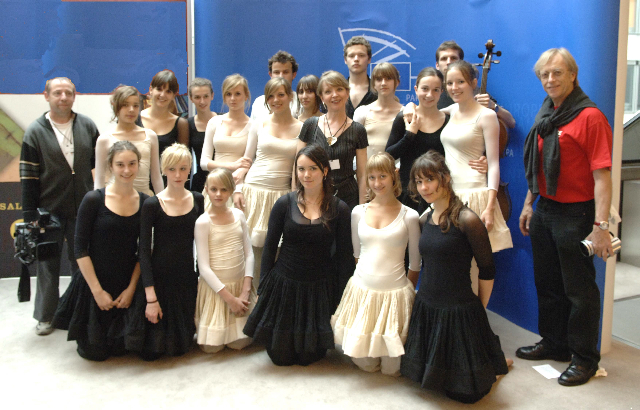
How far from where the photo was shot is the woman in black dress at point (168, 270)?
2.98 metres

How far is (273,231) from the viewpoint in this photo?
2967 mm

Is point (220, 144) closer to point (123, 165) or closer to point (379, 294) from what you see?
point (123, 165)

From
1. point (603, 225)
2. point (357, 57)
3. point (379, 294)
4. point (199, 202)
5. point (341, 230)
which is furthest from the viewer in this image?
point (357, 57)

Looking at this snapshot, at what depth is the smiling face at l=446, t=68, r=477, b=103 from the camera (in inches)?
115

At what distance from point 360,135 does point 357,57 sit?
2.38ft

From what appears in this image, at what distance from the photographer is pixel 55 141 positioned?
11.6ft

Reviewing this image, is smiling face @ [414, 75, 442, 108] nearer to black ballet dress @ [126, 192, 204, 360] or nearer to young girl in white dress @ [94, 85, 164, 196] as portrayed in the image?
black ballet dress @ [126, 192, 204, 360]

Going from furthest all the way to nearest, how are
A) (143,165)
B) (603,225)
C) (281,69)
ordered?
(281,69) < (143,165) < (603,225)

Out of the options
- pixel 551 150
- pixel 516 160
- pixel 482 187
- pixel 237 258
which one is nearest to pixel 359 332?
pixel 237 258

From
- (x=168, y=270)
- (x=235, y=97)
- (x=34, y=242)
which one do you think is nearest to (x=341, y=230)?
(x=168, y=270)

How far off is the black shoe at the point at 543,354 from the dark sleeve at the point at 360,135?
4.85ft

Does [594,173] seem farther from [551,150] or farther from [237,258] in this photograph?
[237,258]

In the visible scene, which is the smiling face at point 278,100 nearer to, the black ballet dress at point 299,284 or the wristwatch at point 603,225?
the black ballet dress at point 299,284

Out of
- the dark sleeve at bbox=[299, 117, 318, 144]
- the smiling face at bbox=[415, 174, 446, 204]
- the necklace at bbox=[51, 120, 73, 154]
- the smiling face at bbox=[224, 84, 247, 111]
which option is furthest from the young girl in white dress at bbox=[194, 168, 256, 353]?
A: the necklace at bbox=[51, 120, 73, 154]
